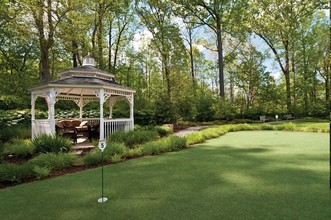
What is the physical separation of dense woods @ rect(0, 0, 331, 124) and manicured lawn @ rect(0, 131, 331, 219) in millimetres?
10901

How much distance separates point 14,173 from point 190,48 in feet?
84.7

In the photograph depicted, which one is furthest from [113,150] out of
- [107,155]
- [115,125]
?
[115,125]

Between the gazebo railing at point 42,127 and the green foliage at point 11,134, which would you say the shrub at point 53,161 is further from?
the green foliage at point 11,134

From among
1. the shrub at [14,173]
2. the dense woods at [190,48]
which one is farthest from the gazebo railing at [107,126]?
the dense woods at [190,48]

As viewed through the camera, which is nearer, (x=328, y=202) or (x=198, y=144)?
(x=328, y=202)

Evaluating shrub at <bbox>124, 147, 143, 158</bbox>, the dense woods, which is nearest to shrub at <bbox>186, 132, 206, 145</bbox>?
shrub at <bbox>124, 147, 143, 158</bbox>

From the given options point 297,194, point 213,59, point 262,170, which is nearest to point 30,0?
point 262,170

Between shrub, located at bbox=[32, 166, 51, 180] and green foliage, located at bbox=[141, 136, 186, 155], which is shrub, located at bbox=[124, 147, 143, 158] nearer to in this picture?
green foliage, located at bbox=[141, 136, 186, 155]

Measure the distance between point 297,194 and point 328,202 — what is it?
0.43 m

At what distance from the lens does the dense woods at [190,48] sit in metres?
17.6

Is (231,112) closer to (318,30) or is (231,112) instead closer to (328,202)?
(318,30)

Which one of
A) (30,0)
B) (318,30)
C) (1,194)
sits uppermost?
(318,30)

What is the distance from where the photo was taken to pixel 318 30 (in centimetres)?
2633

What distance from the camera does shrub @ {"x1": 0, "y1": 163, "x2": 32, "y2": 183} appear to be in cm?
518
